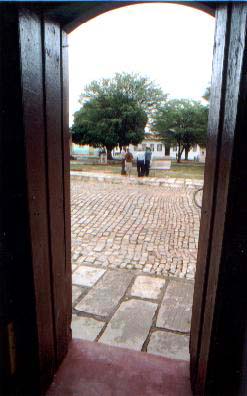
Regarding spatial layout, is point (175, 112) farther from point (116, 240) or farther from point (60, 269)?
point (60, 269)

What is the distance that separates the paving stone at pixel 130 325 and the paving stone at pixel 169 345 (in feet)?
0.34

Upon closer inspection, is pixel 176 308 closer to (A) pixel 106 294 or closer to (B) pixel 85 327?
(A) pixel 106 294

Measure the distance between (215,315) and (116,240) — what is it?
433cm

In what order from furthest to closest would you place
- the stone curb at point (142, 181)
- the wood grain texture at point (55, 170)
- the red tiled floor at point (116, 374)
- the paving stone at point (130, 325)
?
the stone curb at point (142, 181) → the paving stone at point (130, 325) → the red tiled floor at point (116, 374) → the wood grain texture at point (55, 170)

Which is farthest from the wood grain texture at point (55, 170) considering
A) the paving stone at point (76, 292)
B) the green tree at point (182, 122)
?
the green tree at point (182, 122)

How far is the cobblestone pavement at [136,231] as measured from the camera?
15.3 ft

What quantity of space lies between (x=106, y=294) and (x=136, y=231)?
2889 millimetres

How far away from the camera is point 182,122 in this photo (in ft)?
102

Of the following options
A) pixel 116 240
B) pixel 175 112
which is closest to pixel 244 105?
pixel 116 240

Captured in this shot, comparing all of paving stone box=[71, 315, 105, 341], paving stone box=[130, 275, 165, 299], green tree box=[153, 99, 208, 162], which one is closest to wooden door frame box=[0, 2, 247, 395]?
paving stone box=[71, 315, 105, 341]

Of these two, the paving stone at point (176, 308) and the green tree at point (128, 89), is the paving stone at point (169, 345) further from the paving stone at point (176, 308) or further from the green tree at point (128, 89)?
the green tree at point (128, 89)

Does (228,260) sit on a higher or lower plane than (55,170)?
lower

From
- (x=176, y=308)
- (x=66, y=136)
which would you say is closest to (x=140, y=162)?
(x=176, y=308)

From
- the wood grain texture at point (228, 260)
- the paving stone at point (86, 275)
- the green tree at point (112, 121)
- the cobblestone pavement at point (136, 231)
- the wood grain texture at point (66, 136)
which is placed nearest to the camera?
the wood grain texture at point (228, 260)
